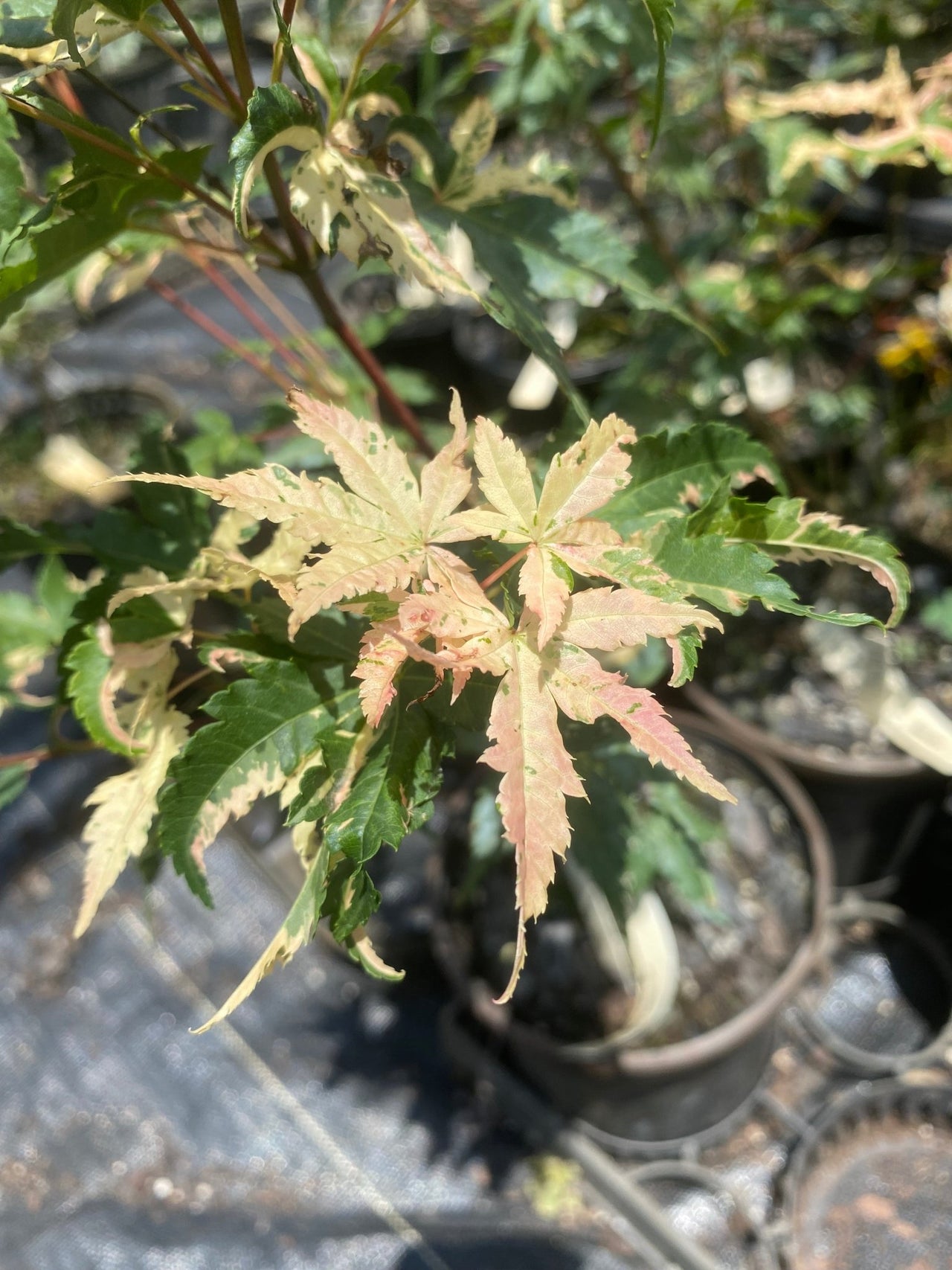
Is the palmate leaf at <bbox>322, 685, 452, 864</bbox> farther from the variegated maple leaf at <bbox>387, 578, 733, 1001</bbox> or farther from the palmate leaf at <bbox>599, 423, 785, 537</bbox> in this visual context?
the palmate leaf at <bbox>599, 423, 785, 537</bbox>

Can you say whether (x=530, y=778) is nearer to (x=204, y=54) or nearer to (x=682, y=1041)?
(x=204, y=54)

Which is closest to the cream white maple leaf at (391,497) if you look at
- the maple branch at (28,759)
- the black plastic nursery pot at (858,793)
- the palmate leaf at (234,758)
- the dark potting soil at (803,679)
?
the palmate leaf at (234,758)

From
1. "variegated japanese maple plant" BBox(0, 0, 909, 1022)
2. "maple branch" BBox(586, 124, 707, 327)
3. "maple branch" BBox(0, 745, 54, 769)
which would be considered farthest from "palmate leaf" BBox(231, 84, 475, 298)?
"maple branch" BBox(586, 124, 707, 327)

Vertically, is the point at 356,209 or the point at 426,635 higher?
the point at 356,209

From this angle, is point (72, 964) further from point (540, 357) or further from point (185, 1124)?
point (540, 357)

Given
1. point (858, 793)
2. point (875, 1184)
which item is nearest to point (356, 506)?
point (858, 793)

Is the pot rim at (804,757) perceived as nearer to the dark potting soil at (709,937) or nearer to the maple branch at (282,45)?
the dark potting soil at (709,937)
